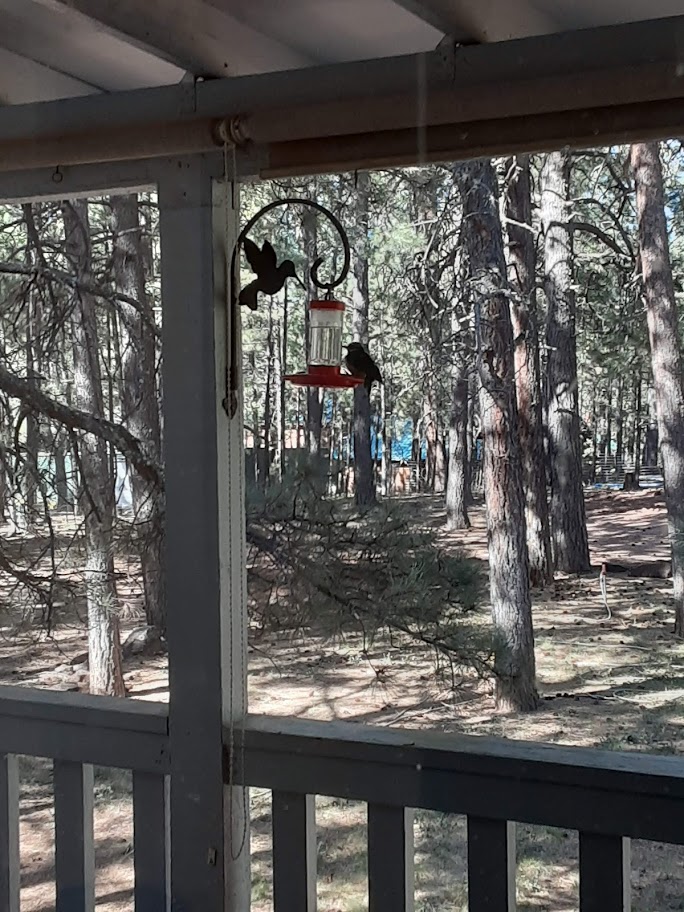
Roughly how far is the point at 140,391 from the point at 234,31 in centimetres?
232

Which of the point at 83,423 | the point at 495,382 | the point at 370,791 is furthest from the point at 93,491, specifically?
the point at 370,791

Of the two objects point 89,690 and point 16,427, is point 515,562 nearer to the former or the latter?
point 16,427

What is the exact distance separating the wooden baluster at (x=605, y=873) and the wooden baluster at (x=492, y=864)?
10 cm

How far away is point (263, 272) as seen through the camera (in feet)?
4.65

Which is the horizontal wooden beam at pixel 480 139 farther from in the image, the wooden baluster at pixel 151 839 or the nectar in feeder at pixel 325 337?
the wooden baluster at pixel 151 839

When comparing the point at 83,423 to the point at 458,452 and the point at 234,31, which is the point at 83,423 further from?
the point at 234,31

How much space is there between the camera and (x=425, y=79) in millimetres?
1203

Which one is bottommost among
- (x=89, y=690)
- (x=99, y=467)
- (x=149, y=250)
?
(x=89, y=690)

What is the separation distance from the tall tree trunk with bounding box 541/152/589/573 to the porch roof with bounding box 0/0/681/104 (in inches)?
71.9

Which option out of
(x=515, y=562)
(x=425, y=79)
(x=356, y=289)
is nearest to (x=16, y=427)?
(x=356, y=289)

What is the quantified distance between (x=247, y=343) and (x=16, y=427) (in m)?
0.84

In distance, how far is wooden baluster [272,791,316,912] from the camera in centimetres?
139

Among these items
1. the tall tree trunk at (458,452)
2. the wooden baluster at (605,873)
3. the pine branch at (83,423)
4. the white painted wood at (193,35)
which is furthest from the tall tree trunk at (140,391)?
the wooden baluster at (605,873)

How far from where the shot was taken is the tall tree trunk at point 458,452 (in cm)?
300
